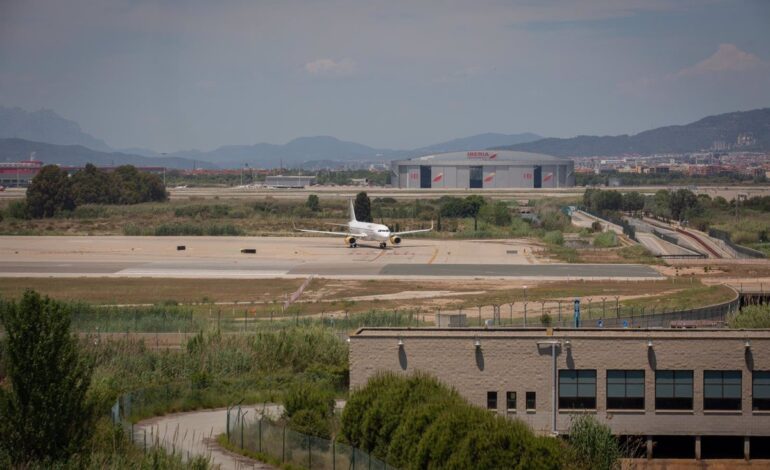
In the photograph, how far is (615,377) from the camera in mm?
39031

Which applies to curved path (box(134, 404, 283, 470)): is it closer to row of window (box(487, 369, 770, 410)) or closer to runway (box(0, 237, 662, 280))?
row of window (box(487, 369, 770, 410))

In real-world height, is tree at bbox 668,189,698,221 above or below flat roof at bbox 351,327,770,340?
below

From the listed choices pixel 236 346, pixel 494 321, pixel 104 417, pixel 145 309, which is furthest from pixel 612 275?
pixel 104 417

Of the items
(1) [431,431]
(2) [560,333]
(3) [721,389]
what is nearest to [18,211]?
(2) [560,333]

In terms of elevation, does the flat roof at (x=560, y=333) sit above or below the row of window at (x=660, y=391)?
above

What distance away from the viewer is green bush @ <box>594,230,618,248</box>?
122 meters

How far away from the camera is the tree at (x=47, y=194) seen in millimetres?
173750

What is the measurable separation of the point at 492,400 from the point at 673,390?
21.0 ft

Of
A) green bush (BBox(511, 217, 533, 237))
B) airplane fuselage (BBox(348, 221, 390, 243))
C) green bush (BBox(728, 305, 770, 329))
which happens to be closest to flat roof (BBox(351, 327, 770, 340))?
green bush (BBox(728, 305, 770, 329))

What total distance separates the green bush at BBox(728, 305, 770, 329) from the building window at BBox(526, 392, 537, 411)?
19.2m

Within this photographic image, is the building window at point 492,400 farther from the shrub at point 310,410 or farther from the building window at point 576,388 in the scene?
the shrub at point 310,410

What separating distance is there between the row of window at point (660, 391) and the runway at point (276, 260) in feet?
165

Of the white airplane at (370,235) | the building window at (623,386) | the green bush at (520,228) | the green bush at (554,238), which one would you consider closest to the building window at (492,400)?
the building window at (623,386)

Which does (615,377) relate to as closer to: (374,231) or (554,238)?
(374,231)
